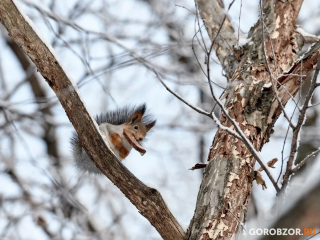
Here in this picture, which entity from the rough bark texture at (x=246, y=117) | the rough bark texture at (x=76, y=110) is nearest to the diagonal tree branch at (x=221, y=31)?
the rough bark texture at (x=246, y=117)

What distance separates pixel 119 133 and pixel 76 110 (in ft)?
1.54

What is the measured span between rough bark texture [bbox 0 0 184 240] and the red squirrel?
0.28m

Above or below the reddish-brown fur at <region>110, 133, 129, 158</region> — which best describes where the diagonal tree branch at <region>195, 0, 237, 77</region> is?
above

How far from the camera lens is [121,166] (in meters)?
1.61

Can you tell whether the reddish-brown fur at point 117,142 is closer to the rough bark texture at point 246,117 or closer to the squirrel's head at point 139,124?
the squirrel's head at point 139,124

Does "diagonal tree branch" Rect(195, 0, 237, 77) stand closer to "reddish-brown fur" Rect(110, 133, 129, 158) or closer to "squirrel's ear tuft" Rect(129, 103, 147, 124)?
"squirrel's ear tuft" Rect(129, 103, 147, 124)

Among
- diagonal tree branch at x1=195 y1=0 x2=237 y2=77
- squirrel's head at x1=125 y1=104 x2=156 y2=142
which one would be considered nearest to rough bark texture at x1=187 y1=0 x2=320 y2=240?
diagonal tree branch at x1=195 y1=0 x2=237 y2=77

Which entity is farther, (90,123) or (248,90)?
(248,90)

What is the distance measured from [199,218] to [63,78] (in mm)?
769

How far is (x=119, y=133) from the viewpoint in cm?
203

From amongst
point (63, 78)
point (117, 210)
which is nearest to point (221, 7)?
point (63, 78)

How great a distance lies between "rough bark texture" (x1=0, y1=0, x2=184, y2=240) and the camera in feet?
5.21

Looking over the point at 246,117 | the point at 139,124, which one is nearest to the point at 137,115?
the point at 139,124

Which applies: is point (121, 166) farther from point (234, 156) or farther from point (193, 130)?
point (193, 130)
